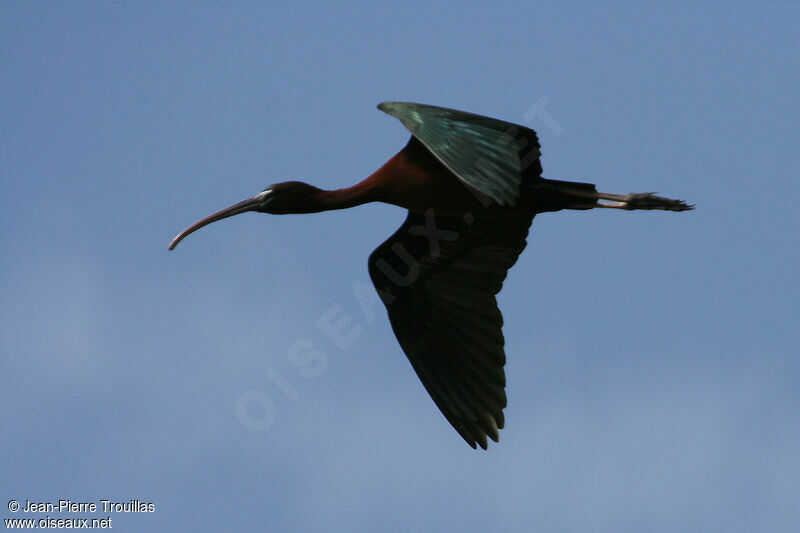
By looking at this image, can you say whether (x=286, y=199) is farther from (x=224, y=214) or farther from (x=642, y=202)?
(x=642, y=202)

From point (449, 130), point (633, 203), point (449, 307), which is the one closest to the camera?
point (449, 130)

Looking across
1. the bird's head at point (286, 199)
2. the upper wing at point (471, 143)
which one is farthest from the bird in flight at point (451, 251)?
the upper wing at point (471, 143)

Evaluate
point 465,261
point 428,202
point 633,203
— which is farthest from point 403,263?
point 633,203

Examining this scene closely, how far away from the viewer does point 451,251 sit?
11.6m

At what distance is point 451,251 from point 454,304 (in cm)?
49

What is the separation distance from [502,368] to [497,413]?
0.41 metres

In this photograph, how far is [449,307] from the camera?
11.6m

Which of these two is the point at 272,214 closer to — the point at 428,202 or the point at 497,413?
the point at 428,202

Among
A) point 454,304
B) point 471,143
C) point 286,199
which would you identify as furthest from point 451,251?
point 471,143

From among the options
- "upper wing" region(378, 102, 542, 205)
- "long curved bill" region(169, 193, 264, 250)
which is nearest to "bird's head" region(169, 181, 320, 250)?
"long curved bill" region(169, 193, 264, 250)

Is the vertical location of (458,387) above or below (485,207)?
below

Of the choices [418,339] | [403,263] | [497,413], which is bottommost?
[497,413]

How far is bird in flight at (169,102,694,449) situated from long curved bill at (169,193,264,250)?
0.04 feet

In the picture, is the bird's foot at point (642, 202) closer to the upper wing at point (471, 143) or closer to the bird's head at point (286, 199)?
the upper wing at point (471, 143)
